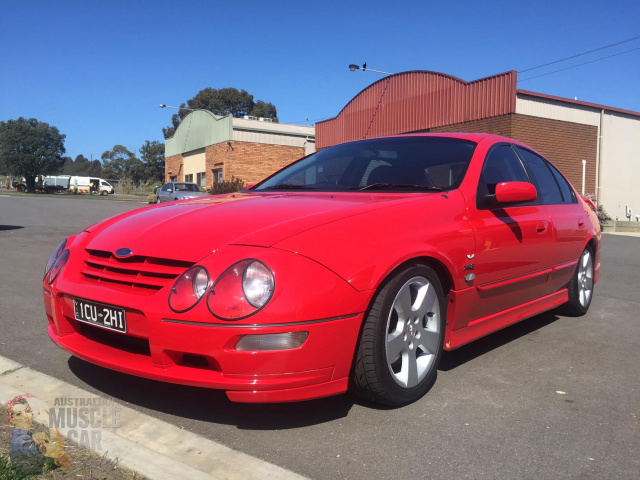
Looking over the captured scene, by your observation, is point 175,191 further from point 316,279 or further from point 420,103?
point 316,279

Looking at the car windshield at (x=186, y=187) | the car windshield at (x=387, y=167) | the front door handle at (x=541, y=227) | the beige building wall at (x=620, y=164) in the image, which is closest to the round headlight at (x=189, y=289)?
the car windshield at (x=387, y=167)

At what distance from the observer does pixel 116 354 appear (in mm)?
2541

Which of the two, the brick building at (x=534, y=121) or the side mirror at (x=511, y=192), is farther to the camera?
the brick building at (x=534, y=121)

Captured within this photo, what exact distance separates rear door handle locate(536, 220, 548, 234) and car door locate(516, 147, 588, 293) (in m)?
0.16

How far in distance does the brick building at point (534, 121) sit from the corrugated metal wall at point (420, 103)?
0.03m

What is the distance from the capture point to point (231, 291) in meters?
2.25

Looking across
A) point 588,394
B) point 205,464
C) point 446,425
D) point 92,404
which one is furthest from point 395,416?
point 92,404

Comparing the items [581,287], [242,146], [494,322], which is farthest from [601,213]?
[242,146]

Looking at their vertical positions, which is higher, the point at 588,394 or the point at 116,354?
the point at 116,354

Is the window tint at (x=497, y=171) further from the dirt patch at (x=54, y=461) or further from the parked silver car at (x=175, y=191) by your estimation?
the parked silver car at (x=175, y=191)

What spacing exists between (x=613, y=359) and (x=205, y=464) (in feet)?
9.52

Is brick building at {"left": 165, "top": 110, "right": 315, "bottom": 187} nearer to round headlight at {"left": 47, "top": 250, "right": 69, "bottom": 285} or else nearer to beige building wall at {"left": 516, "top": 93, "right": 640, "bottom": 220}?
beige building wall at {"left": 516, "top": 93, "right": 640, "bottom": 220}

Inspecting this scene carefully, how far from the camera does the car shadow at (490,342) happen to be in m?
3.59

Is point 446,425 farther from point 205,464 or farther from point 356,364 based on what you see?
point 205,464
